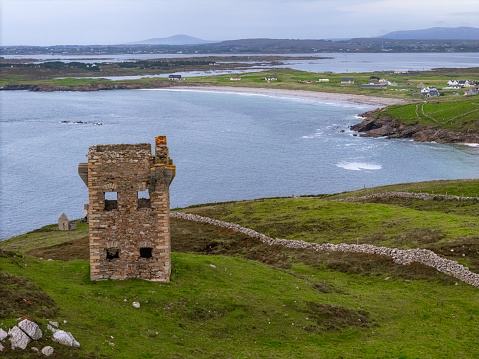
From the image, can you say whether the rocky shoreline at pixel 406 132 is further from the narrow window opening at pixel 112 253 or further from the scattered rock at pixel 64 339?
the scattered rock at pixel 64 339

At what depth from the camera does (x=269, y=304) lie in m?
23.7

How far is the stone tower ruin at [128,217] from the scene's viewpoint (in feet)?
75.1

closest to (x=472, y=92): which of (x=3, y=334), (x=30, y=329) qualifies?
(x=30, y=329)

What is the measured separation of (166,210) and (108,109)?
16114 centimetres

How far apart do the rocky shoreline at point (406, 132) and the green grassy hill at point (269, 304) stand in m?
95.6

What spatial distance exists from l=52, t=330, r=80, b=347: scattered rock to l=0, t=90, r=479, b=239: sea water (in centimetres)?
5219

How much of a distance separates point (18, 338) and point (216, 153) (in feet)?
323

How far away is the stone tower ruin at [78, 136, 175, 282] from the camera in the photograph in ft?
75.1

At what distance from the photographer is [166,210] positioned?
918 inches

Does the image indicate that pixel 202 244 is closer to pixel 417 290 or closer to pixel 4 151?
pixel 417 290

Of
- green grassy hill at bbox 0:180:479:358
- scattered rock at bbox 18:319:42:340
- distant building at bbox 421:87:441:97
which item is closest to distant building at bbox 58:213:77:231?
green grassy hill at bbox 0:180:479:358

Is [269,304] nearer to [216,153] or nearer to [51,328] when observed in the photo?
[51,328]

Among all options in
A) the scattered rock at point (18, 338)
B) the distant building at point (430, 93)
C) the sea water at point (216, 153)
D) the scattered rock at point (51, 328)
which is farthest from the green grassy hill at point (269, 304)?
the distant building at point (430, 93)

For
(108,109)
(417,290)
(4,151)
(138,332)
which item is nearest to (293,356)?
(138,332)
